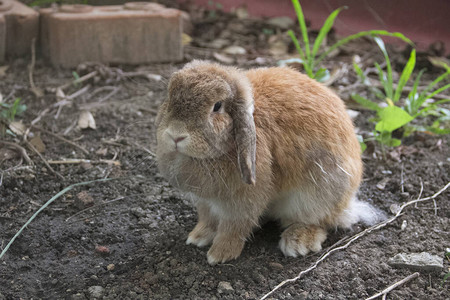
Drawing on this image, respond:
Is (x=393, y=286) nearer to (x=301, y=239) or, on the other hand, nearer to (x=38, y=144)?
(x=301, y=239)

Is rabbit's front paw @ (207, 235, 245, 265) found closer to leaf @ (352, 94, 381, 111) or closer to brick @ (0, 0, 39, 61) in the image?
leaf @ (352, 94, 381, 111)

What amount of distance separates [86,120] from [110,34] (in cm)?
119

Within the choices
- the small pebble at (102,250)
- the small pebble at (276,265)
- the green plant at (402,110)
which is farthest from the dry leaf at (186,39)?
the small pebble at (276,265)

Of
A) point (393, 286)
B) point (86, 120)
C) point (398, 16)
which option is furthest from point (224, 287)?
point (398, 16)

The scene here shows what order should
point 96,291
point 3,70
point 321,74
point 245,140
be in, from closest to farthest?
point 245,140 < point 96,291 < point 321,74 < point 3,70

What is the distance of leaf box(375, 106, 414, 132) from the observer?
3.82 metres

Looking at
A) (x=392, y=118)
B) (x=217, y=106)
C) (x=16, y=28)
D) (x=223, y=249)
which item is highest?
(x=217, y=106)

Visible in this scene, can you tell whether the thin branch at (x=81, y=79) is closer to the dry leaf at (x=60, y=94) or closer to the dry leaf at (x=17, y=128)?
the dry leaf at (x=60, y=94)

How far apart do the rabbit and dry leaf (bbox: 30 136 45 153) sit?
1463mm

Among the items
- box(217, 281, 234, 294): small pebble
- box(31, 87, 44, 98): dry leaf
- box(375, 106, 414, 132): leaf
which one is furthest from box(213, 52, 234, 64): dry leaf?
box(217, 281, 234, 294): small pebble

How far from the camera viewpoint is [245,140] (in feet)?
8.54

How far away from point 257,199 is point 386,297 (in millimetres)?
806

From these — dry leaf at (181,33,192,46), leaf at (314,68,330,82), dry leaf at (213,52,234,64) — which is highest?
leaf at (314,68,330,82)

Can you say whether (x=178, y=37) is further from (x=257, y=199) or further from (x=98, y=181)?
(x=257, y=199)
